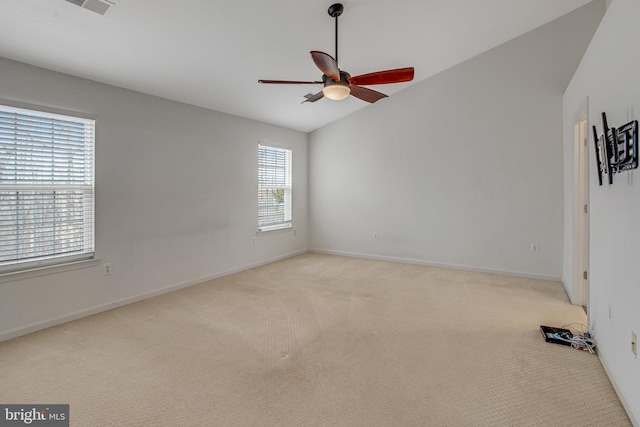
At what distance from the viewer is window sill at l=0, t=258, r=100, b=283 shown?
8.92 feet

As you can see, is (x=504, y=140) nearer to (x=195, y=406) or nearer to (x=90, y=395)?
(x=195, y=406)

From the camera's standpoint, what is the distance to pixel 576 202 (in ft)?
11.4

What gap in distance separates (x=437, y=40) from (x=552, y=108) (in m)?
1.85

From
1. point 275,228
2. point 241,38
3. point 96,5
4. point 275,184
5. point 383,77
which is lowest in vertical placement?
point 275,228

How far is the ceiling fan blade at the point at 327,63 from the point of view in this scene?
7.02 feet

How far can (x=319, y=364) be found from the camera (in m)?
2.28

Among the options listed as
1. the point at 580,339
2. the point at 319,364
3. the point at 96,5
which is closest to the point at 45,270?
the point at 96,5

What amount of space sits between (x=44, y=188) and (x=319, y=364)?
9.84 ft

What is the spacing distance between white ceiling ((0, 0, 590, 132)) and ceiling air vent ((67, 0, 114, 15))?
4 centimetres

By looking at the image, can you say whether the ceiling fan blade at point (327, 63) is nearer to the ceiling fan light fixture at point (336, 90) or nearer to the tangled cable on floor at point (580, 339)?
the ceiling fan light fixture at point (336, 90)

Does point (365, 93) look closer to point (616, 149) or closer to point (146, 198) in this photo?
point (616, 149)

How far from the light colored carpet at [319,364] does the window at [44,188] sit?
76 cm

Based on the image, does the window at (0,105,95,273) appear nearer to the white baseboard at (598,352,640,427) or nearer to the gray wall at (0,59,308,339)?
the gray wall at (0,59,308,339)

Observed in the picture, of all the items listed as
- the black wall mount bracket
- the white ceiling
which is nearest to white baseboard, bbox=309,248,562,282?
the black wall mount bracket
